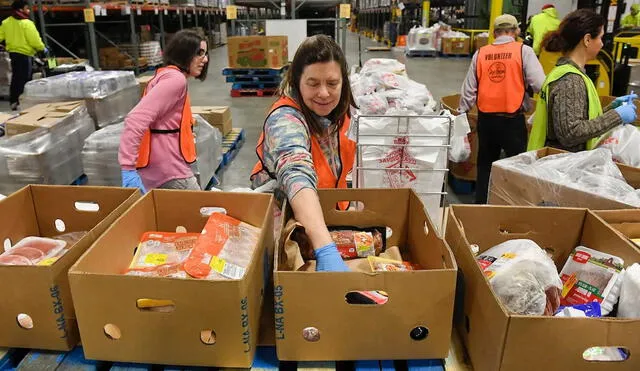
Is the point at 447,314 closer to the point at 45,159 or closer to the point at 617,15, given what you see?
the point at 45,159

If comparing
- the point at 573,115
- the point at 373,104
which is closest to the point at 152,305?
the point at 573,115

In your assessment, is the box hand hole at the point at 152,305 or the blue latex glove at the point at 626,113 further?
the blue latex glove at the point at 626,113

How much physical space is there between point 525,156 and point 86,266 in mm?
1992

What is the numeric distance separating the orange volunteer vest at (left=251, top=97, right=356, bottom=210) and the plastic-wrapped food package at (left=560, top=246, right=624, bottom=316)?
0.77 metres

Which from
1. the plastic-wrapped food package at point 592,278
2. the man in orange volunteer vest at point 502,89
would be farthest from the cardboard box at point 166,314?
the man in orange volunteer vest at point 502,89

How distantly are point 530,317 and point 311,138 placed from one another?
1.04 metres

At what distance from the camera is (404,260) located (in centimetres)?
161

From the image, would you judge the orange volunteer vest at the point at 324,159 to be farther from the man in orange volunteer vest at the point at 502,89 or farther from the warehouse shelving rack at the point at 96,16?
the warehouse shelving rack at the point at 96,16

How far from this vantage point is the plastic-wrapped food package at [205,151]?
4602 millimetres

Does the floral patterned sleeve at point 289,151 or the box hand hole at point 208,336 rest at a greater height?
the floral patterned sleeve at point 289,151

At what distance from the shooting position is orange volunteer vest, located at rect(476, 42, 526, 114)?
4.03m

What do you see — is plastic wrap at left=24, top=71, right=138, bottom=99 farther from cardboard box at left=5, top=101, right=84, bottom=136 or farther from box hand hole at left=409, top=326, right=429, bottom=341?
box hand hole at left=409, top=326, right=429, bottom=341

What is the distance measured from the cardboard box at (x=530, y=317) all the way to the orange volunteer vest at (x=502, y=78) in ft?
9.09

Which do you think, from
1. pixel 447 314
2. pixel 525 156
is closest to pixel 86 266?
pixel 447 314
